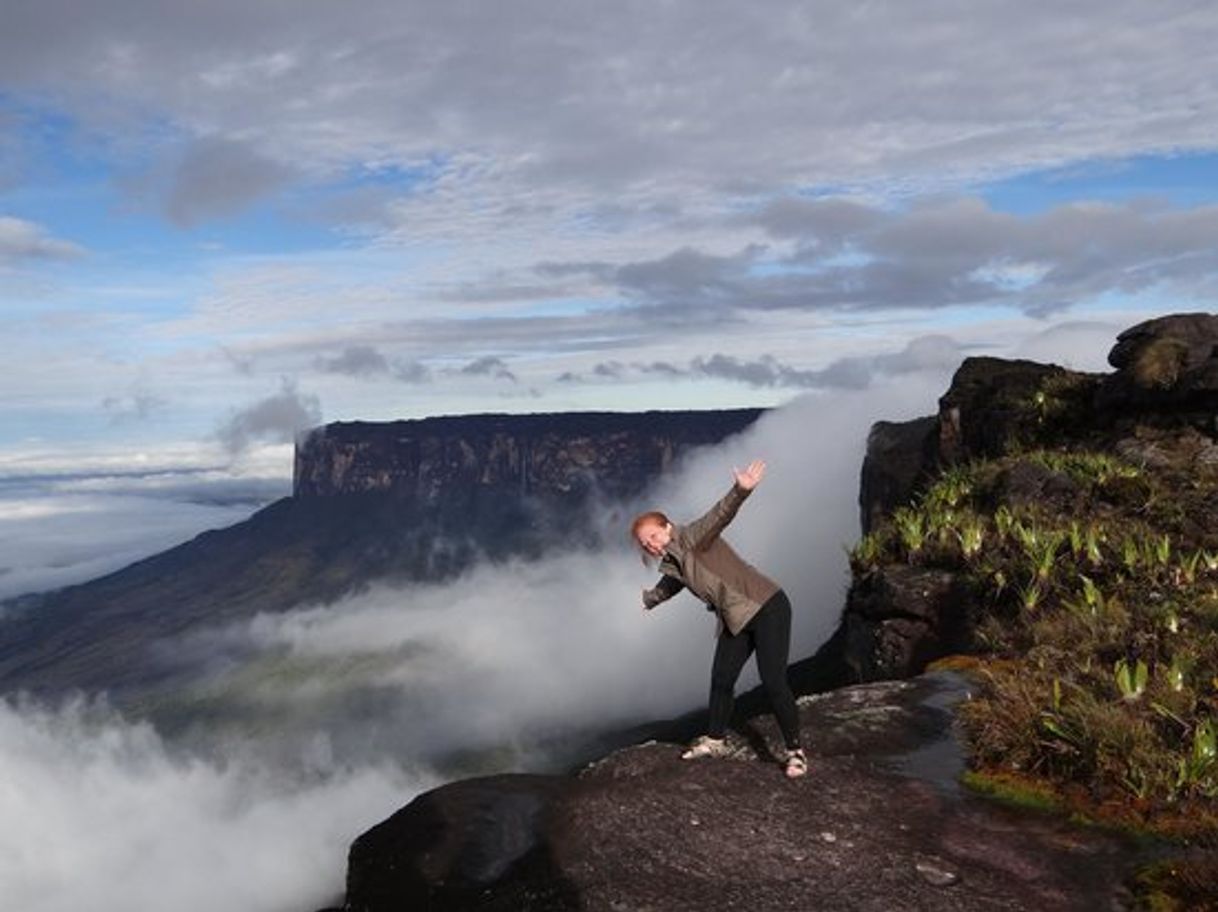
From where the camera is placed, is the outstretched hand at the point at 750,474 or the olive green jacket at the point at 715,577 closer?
the outstretched hand at the point at 750,474

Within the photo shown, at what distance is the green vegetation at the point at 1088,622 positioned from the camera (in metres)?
9.22

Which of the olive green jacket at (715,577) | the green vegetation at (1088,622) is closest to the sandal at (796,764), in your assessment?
the olive green jacket at (715,577)

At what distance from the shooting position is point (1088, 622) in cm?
1312

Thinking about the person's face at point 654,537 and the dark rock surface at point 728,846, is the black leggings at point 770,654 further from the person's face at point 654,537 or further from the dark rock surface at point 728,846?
the person's face at point 654,537

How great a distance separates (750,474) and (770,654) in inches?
72.5

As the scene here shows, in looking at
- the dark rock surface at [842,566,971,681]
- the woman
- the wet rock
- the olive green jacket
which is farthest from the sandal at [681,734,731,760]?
the dark rock surface at [842,566,971,681]

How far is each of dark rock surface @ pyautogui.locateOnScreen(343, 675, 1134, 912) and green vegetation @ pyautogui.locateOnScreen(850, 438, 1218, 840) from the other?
809 mm

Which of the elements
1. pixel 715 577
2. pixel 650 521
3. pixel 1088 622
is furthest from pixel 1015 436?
pixel 650 521

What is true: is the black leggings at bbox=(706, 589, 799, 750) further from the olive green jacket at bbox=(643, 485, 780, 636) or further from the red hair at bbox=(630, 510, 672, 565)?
the red hair at bbox=(630, 510, 672, 565)

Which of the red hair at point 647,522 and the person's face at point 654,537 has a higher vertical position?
the red hair at point 647,522

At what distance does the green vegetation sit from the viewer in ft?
30.2

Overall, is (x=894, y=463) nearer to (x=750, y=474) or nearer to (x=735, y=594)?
(x=735, y=594)

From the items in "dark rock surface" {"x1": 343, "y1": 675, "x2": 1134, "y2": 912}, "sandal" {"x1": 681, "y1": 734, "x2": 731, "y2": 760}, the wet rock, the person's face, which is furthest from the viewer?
"sandal" {"x1": 681, "y1": 734, "x2": 731, "y2": 760}

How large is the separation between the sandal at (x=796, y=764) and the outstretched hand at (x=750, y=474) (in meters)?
2.63
